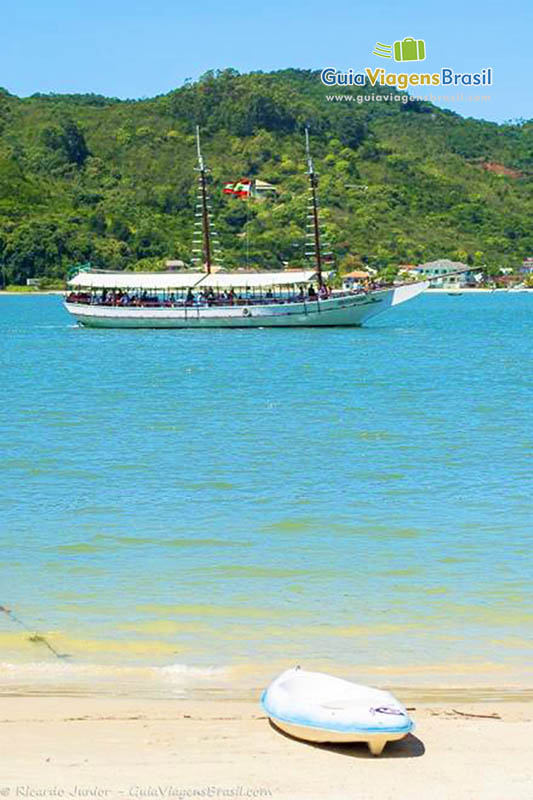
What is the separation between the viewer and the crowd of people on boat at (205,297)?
79.1m

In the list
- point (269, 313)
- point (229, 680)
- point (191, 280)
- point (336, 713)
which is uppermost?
point (191, 280)

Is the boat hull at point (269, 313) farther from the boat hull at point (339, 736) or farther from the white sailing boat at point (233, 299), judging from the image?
the boat hull at point (339, 736)

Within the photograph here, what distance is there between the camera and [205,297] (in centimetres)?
8169

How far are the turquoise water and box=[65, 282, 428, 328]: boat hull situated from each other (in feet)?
116

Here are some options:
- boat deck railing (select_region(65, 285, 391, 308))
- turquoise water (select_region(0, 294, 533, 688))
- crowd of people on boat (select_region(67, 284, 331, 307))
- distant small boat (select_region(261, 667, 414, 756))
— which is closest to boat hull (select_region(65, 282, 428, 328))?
boat deck railing (select_region(65, 285, 391, 308))

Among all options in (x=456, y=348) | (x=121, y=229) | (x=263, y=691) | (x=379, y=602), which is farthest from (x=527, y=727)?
(x=121, y=229)

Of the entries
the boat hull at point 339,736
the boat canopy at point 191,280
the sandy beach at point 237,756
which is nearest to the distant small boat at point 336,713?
the boat hull at point 339,736

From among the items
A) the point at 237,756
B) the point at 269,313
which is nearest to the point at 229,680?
the point at 237,756

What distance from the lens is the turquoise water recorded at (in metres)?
13.0

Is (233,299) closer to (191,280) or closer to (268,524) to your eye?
(191,280)

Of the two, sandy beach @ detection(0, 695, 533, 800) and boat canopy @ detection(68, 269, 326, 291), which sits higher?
boat canopy @ detection(68, 269, 326, 291)

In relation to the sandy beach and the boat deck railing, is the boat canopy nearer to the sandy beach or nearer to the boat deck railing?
the boat deck railing

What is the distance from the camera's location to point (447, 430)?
30.7m

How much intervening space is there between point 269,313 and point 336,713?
70614 mm
